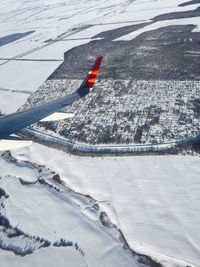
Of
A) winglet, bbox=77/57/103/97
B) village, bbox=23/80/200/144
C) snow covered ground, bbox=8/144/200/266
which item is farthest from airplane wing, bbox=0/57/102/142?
village, bbox=23/80/200/144

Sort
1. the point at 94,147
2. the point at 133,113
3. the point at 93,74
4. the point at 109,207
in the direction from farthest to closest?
the point at 133,113 → the point at 94,147 → the point at 93,74 → the point at 109,207

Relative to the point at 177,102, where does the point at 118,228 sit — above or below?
below

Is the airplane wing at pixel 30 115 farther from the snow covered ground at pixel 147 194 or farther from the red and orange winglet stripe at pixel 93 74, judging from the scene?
the snow covered ground at pixel 147 194

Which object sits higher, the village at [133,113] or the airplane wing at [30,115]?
the airplane wing at [30,115]

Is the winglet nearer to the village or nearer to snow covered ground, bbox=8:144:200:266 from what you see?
the village

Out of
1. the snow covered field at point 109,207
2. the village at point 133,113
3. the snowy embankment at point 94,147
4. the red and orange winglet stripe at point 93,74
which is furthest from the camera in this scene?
the village at point 133,113

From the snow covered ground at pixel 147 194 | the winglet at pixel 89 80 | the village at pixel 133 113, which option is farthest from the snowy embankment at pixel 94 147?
the winglet at pixel 89 80

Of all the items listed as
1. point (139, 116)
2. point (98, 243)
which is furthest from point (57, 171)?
point (139, 116)

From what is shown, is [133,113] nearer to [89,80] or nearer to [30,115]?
[89,80]

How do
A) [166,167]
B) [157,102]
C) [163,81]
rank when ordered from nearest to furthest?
1. [166,167]
2. [157,102]
3. [163,81]

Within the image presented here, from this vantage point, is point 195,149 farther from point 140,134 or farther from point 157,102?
point 157,102

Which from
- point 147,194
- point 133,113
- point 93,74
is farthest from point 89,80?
point 147,194
